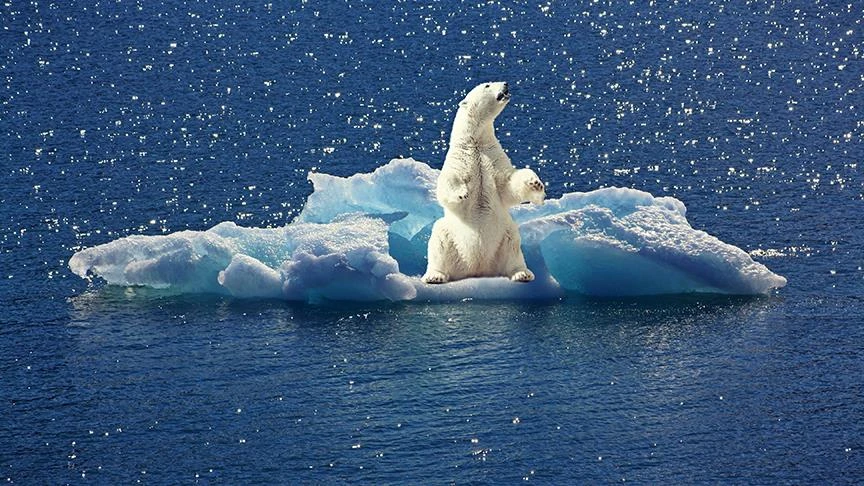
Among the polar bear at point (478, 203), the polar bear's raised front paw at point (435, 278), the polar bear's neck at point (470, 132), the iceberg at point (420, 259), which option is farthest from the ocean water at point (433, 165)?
the polar bear's neck at point (470, 132)

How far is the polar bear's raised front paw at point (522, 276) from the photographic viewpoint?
82.5ft

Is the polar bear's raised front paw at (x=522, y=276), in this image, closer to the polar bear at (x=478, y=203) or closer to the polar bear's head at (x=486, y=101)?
the polar bear at (x=478, y=203)

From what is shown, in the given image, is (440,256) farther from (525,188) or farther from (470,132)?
(470,132)

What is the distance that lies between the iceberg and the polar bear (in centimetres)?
26

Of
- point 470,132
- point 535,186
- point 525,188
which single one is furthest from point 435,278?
point 470,132

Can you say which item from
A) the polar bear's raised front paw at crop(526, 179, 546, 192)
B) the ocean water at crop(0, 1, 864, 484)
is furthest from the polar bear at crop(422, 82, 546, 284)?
the ocean water at crop(0, 1, 864, 484)

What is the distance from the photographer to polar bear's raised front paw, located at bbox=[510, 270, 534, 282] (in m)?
25.2

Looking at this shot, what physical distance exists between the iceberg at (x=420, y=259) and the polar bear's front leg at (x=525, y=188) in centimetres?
87

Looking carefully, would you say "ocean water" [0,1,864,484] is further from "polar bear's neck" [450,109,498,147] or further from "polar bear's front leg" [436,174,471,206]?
"polar bear's neck" [450,109,498,147]

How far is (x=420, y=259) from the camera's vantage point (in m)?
26.6

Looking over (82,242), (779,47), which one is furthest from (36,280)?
(779,47)

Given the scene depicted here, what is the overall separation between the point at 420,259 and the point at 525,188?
270 cm

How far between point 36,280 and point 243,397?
20.5 ft

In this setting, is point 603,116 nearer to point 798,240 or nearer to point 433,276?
point 798,240
